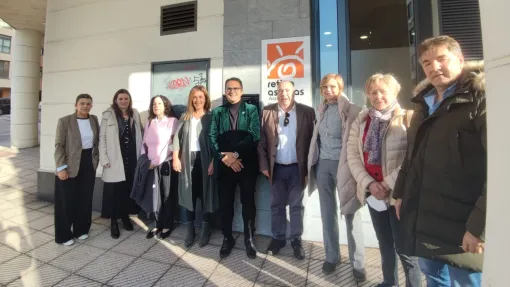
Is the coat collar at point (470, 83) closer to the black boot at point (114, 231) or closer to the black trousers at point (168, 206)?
the black trousers at point (168, 206)

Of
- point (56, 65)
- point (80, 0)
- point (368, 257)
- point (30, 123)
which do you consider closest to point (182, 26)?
point (80, 0)

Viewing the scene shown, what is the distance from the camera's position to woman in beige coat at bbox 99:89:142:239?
3.28m

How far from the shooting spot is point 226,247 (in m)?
2.93

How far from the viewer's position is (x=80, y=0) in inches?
179

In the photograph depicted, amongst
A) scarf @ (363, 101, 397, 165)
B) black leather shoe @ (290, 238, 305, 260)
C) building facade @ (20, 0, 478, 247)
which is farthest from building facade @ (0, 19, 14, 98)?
scarf @ (363, 101, 397, 165)

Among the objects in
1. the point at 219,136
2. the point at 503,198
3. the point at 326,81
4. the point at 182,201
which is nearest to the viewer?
the point at 503,198

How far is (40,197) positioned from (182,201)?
3.49 meters

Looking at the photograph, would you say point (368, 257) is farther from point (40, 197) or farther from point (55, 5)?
point (55, 5)

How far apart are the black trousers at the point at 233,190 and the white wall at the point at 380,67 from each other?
68.5 inches

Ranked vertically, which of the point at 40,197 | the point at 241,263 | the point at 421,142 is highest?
the point at 421,142

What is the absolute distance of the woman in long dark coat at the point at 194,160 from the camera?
10.2 ft

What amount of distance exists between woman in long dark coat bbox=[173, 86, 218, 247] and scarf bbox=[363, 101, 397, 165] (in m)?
1.82

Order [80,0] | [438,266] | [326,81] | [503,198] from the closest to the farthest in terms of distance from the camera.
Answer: [503,198] → [438,266] → [326,81] → [80,0]

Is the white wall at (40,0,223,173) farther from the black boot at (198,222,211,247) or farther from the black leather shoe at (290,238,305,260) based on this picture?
the black leather shoe at (290,238,305,260)
